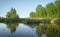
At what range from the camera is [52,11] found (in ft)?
265

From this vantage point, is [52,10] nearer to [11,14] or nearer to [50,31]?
[50,31]

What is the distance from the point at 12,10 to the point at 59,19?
185 feet

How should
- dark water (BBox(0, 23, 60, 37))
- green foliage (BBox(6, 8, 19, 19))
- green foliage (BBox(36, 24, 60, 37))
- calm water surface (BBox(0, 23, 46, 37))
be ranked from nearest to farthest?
green foliage (BBox(36, 24, 60, 37))
dark water (BBox(0, 23, 60, 37))
calm water surface (BBox(0, 23, 46, 37))
green foliage (BBox(6, 8, 19, 19))

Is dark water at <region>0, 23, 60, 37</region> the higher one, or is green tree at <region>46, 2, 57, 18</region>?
green tree at <region>46, 2, 57, 18</region>

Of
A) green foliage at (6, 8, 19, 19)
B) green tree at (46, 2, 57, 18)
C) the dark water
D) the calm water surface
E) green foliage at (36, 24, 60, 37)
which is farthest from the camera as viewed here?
green foliage at (6, 8, 19, 19)

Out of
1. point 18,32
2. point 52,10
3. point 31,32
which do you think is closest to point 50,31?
point 31,32

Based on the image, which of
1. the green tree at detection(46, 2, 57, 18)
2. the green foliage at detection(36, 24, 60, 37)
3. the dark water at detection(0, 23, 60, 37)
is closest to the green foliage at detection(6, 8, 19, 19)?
the green tree at detection(46, 2, 57, 18)

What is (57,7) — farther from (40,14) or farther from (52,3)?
(40,14)

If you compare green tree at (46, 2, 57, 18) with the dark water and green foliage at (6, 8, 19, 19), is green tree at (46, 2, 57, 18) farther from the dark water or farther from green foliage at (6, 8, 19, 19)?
green foliage at (6, 8, 19, 19)

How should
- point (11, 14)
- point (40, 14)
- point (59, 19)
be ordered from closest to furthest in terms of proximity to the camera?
point (59, 19)
point (40, 14)
point (11, 14)

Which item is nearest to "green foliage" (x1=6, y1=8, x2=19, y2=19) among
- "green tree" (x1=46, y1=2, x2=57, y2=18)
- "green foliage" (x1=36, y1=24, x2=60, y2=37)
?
"green tree" (x1=46, y1=2, x2=57, y2=18)

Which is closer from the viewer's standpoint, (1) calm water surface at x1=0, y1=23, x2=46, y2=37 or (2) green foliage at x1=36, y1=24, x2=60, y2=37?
(2) green foliage at x1=36, y1=24, x2=60, y2=37

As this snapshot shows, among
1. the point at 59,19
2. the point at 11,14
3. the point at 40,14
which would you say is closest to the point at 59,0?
the point at 59,19

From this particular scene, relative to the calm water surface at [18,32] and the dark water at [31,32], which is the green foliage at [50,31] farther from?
the calm water surface at [18,32]
